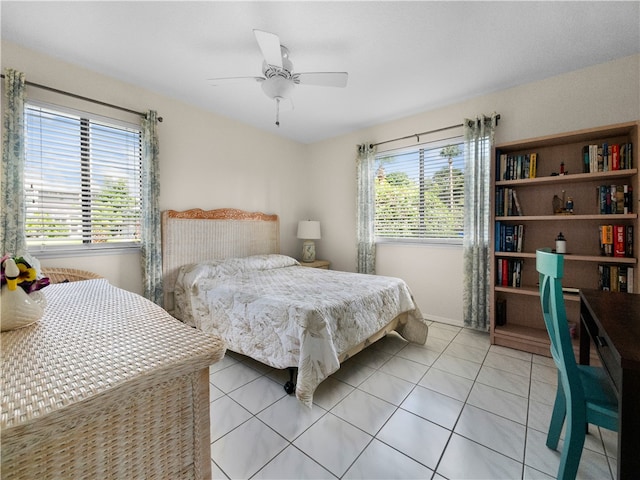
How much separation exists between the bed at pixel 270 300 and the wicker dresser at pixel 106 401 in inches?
42.7

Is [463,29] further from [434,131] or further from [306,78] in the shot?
[434,131]

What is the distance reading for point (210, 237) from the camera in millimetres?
3373

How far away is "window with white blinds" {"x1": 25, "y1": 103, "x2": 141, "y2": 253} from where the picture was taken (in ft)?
7.49

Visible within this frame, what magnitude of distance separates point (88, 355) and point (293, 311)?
1.28m

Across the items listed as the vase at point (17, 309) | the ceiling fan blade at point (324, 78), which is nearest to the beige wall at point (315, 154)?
the ceiling fan blade at point (324, 78)

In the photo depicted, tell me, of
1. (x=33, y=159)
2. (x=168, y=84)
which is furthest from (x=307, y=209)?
(x=33, y=159)

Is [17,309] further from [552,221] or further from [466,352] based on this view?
[552,221]

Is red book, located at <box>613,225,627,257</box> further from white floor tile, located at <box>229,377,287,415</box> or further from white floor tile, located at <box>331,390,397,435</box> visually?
white floor tile, located at <box>229,377,287,415</box>

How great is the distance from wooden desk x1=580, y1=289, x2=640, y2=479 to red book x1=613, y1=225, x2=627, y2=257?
1.34 m

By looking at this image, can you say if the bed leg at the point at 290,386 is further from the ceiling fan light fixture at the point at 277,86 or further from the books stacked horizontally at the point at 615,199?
the books stacked horizontally at the point at 615,199

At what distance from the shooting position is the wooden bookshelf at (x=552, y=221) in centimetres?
232

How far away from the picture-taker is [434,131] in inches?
132

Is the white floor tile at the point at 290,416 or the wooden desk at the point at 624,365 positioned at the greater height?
the wooden desk at the point at 624,365

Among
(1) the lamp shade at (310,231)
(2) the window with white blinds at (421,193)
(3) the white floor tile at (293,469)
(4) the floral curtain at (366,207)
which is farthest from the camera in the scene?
(1) the lamp shade at (310,231)
